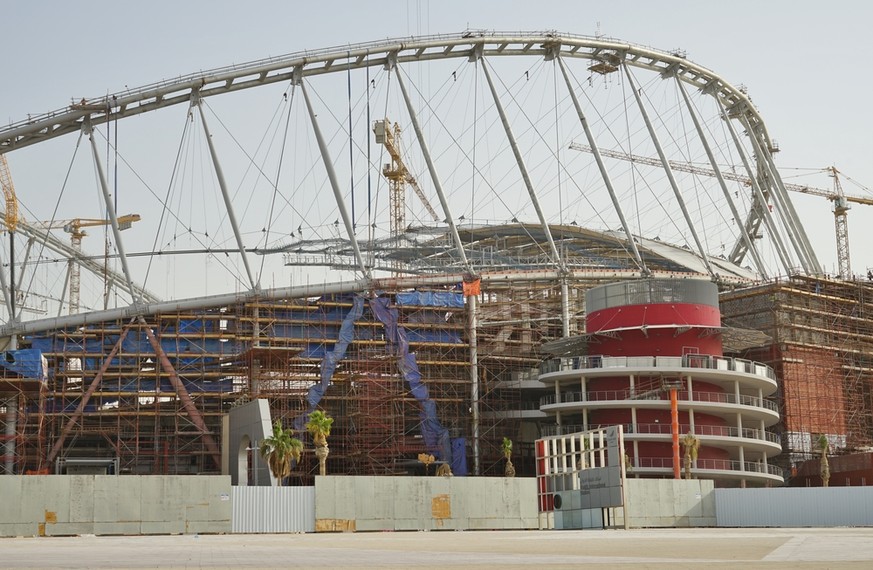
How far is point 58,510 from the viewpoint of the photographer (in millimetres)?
60781

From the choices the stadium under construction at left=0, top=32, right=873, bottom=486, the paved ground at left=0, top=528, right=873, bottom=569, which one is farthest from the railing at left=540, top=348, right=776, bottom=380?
the paved ground at left=0, top=528, right=873, bottom=569

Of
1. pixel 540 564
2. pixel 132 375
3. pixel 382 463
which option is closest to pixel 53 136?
pixel 132 375

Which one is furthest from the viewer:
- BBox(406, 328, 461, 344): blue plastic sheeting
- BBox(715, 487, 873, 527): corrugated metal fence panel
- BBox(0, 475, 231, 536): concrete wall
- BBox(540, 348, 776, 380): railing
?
BBox(406, 328, 461, 344): blue plastic sheeting

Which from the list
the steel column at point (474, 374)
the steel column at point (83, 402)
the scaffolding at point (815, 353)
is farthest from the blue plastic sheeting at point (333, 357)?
the scaffolding at point (815, 353)

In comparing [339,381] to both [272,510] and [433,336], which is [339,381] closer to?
[433,336]

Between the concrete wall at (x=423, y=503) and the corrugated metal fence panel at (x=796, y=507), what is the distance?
12.7 m

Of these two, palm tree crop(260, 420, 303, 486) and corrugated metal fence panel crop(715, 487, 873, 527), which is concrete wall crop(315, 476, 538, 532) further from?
corrugated metal fence panel crop(715, 487, 873, 527)

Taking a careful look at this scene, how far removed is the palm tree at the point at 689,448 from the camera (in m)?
84.9

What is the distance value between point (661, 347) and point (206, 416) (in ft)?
114

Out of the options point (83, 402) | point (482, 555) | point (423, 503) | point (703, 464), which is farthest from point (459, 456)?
point (482, 555)

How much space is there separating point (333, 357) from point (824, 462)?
37787 millimetres

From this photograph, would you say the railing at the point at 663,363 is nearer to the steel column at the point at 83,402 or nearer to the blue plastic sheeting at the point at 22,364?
the steel column at the point at 83,402

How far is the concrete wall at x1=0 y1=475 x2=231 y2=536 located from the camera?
198 ft

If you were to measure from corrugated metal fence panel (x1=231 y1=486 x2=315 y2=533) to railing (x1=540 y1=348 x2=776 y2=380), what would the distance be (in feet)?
106
